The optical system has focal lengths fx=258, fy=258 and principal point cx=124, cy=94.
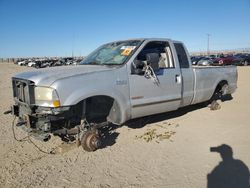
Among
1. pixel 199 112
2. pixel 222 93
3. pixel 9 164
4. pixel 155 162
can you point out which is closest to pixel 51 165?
pixel 9 164

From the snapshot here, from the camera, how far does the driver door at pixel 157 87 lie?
4957mm

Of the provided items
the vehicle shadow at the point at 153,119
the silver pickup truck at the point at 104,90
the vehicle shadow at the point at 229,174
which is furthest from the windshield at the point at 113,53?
the vehicle shadow at the point at 229,174

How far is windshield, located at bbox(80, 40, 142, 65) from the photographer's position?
504 cm

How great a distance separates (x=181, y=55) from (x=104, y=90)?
265cm

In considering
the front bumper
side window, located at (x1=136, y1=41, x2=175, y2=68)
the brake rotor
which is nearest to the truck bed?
side window, located at (x1=136, y1=41, x2=175, y2=68)

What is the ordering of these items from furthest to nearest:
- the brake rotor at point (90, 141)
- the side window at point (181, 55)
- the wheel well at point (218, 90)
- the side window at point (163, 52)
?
1. the wheel well at point (218, 90)
2. the side window at point (181, 55)
3. the side window at point (163, 52)
4. the brake rotor at point (90, 141)

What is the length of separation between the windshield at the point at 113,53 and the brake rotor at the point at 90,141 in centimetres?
142

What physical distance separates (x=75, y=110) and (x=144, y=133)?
181 cm

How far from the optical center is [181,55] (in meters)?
6.22

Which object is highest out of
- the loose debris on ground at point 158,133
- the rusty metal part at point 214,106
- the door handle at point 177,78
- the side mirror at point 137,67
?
the side mirror at point 137,67

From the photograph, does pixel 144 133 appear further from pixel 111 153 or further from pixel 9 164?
pixel 9 164

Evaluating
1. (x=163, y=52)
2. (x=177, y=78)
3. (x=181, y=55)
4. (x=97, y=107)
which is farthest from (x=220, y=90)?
(x=97, y=107)

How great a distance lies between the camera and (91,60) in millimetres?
5680

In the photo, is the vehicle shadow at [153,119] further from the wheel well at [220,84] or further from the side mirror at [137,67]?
the side mirror at [137,67]
